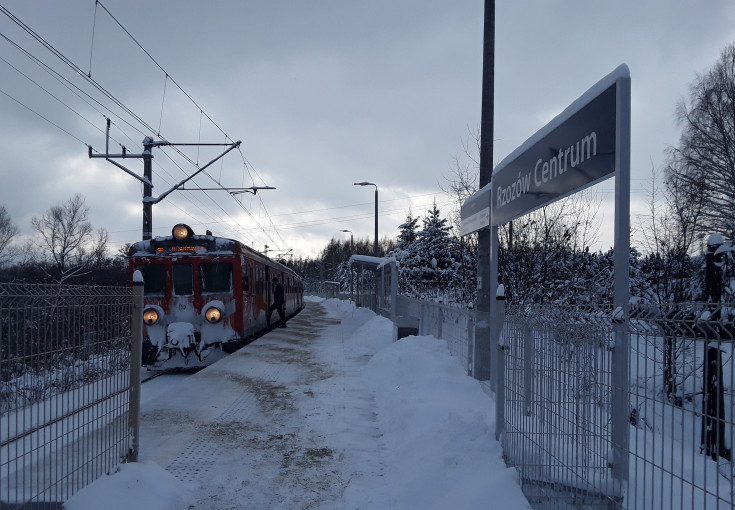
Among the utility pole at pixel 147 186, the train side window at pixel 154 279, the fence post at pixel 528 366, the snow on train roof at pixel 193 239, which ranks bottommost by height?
the fence post at pixel 528 366

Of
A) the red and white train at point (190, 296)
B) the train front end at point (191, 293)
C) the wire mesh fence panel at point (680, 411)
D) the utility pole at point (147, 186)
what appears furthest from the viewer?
the utility pole at point (147, 186)

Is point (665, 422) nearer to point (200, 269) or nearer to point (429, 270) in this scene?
point (200, 269)

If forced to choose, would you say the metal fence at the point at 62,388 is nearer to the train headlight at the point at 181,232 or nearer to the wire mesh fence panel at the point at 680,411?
the wire mesh fence panel at the point at 680,411

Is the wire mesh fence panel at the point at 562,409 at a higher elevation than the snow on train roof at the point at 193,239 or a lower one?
lower

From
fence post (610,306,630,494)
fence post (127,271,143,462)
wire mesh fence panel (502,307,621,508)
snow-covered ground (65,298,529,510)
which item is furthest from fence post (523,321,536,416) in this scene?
fence post (127,271,143,462)

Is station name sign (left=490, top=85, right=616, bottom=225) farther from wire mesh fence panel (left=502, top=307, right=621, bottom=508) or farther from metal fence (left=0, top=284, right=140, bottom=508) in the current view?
metal fence (left=0, top=284, right=140, bottom=508)

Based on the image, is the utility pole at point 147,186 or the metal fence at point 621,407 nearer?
the metal fence at point 621,407

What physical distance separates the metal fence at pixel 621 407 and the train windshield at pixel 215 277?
352 inches

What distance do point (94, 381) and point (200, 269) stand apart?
→ 340 inches

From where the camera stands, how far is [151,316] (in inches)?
489

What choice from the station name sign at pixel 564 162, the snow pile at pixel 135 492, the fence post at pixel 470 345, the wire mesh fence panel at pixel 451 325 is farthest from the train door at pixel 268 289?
the snow pile at pixel 135 492

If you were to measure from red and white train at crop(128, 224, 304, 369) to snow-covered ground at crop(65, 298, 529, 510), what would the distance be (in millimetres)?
2002

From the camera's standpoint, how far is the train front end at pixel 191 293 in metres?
12.4

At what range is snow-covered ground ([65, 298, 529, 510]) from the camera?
15.5 ft
